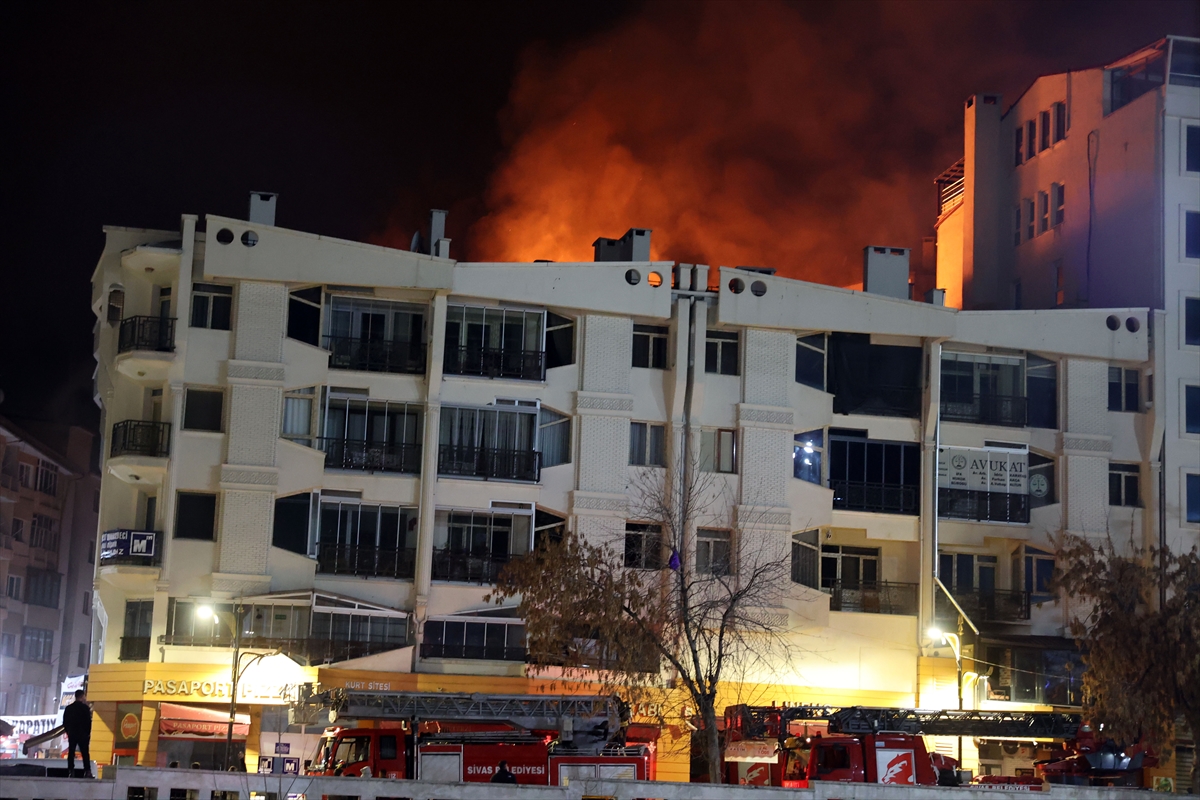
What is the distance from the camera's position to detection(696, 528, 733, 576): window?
55500 millimetres

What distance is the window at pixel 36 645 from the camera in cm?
8500

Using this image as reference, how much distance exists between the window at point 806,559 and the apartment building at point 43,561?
41.9m

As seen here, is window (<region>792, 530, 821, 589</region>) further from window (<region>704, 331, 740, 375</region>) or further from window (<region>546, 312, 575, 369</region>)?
window (<region>546, 312, 575, 369</region>)

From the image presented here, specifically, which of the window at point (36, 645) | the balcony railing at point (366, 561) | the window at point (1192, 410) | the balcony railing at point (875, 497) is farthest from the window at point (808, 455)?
the window at point (36, 645)

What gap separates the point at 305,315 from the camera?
55.3 metres

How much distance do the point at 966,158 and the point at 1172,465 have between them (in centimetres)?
1920

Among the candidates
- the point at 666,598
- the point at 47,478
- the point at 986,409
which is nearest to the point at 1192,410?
the point at 986,409

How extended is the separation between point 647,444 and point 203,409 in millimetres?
14840

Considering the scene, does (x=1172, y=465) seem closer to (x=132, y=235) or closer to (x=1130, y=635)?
(x=1130, y=635)

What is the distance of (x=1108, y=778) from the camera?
162 ft

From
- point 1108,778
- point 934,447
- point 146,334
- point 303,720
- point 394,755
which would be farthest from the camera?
point 934,447

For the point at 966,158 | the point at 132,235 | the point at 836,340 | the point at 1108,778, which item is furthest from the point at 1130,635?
the point at 132,235

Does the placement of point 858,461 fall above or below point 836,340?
→ below

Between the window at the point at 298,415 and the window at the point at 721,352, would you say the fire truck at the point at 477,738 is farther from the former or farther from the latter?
the window at the point at 721,352
